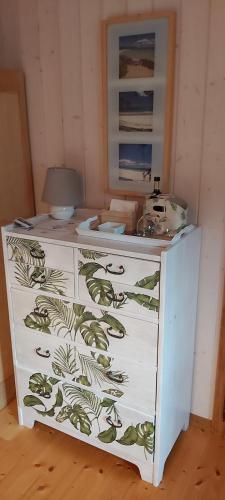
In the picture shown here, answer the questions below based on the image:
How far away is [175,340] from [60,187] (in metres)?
0.85

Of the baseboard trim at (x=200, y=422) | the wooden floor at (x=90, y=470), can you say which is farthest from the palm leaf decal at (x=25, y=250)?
the baseboard trim at (x=200, y=422)

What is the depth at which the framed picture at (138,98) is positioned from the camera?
1.63m

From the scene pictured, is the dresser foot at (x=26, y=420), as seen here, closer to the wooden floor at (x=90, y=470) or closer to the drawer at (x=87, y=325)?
the wooden floor at (x=90, y=470)

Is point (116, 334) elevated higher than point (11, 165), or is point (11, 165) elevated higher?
point (11, 165)

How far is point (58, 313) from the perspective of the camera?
1.71m

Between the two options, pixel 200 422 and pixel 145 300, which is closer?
pixel 145 300

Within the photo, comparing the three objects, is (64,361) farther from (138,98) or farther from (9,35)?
(9,35)

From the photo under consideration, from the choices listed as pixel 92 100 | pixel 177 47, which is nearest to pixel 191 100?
pixel 177 47

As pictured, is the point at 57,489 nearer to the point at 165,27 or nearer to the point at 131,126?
the point at 131,126

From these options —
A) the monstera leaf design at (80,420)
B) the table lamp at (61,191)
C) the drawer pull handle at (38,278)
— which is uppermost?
the table lamp at (61,191)

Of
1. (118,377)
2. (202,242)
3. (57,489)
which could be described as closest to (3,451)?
(57,489)

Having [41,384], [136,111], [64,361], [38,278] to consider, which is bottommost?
[41,384]

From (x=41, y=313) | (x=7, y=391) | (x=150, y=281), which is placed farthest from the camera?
(x=7, y=391)

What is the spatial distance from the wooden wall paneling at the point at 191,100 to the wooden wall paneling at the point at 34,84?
0.74 metres
